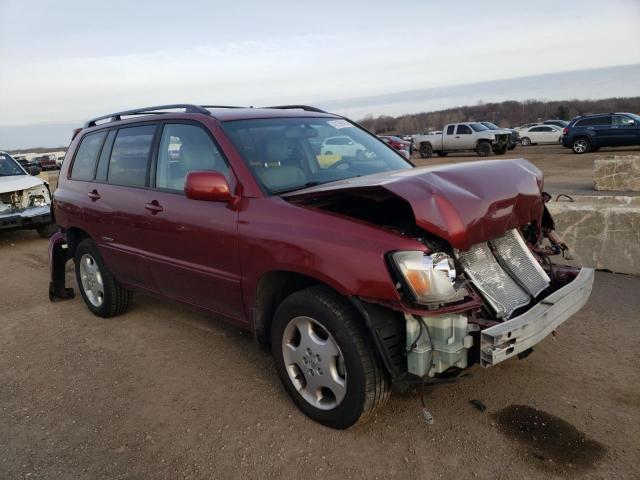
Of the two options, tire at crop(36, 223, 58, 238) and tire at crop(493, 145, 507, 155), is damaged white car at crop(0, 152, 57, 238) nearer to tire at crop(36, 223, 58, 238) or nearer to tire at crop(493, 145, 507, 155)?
tire at crop(36, 223, 58, 238)

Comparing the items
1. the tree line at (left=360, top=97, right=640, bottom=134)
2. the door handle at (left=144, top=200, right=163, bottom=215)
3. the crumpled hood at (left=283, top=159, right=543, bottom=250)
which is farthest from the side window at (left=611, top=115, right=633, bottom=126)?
the tree line at (left=360, top=97, right=640, bottom=134)

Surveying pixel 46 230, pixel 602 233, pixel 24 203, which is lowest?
pixel 46 230

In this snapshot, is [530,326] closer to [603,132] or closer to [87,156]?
[87,156]

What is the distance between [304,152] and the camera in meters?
3.79

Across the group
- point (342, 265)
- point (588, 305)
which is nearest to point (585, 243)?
point (588, 305)

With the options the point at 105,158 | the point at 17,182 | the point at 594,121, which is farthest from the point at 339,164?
the point at 594,121

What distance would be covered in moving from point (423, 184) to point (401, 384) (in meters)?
1.06

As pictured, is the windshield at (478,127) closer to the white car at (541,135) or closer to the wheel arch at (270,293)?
the white car at (541,135)

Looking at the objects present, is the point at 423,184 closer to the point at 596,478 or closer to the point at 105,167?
the point at 596,478

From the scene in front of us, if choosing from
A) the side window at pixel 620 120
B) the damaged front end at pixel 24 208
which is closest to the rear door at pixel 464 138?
the side window at pixel 620 120

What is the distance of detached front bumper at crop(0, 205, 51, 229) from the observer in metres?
9.37

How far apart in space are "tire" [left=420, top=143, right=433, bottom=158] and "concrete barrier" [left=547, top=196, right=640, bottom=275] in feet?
76.1

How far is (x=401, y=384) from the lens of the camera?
274 cm

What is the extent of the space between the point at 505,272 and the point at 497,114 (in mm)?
125958
